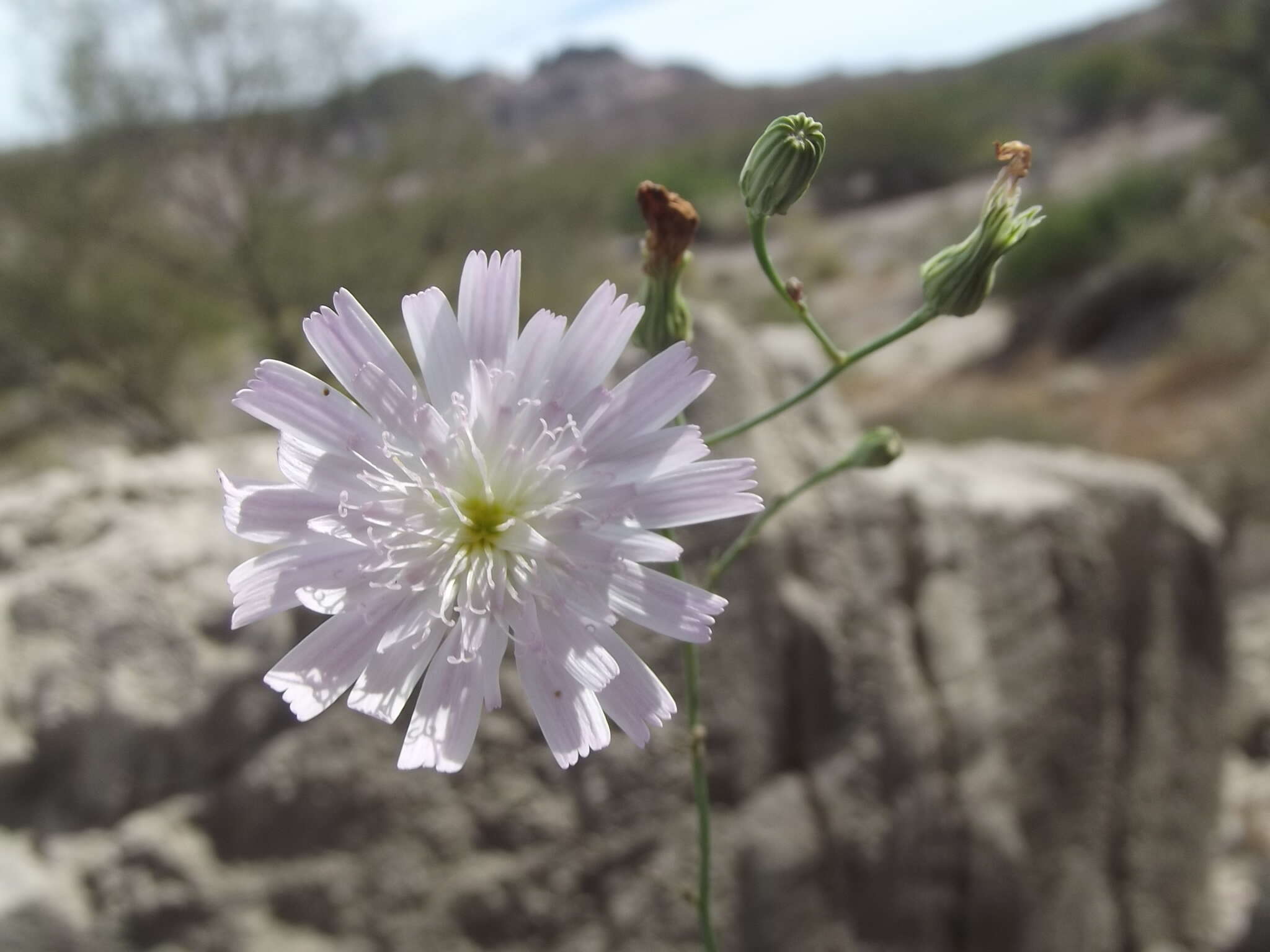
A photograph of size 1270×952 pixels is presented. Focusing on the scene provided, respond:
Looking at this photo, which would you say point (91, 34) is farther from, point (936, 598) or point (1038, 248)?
point (1038, 248)

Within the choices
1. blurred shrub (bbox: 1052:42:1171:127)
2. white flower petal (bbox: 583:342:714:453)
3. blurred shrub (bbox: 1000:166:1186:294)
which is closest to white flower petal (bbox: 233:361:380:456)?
white flower petal (bbox: 583:342:714:453)

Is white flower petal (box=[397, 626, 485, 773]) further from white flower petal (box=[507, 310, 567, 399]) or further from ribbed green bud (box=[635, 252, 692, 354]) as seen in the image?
ribbed green bud (box=[635, 252, 692, 354])

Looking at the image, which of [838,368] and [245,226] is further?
[245,226]

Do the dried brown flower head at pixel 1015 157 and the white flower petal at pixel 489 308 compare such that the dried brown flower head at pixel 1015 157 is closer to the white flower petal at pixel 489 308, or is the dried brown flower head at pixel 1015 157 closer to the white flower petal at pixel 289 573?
the white flower petal at pixel 489 308

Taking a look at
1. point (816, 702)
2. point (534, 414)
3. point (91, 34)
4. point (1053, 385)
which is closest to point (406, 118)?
point (91, 34)

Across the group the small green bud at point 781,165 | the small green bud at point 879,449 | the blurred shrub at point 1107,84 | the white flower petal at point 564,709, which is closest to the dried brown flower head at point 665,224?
the small green bud at point 781,165

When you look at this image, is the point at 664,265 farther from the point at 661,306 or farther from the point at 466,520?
the point at 466,520

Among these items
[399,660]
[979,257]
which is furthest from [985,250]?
[399,660]
